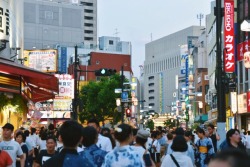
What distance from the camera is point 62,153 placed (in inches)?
213

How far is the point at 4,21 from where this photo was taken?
25031mm

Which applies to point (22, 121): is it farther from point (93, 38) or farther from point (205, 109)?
point (93, 38)

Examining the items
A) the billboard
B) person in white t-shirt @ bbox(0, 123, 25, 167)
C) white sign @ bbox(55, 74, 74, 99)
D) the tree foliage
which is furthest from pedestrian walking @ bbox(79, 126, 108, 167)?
the billboard

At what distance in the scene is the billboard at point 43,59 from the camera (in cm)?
7819

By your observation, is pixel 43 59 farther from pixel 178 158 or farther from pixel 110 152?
pixel 110 152

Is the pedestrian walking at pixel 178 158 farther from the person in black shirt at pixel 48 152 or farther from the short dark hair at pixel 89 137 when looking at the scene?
the person in black shirt at pixel 48 152

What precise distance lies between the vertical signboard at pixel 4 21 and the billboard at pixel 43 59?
52.1 meters

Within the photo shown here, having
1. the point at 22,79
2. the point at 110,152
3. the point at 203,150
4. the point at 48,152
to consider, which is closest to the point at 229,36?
the point at 22,79

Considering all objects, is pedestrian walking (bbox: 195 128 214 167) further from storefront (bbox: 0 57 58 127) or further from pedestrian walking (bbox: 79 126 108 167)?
pedestrian walking (bbox: 79 126 108 167)

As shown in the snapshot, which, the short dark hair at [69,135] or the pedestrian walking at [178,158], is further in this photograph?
the pedestrian walking at [178,158]

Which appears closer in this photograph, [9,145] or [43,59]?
[9,145]

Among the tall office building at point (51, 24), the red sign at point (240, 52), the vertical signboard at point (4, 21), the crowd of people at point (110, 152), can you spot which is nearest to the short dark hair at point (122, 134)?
the crowd of people at point (110, 152)

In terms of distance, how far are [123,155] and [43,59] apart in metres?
72.6

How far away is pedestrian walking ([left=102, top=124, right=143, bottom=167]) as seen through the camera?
22.2 ft
